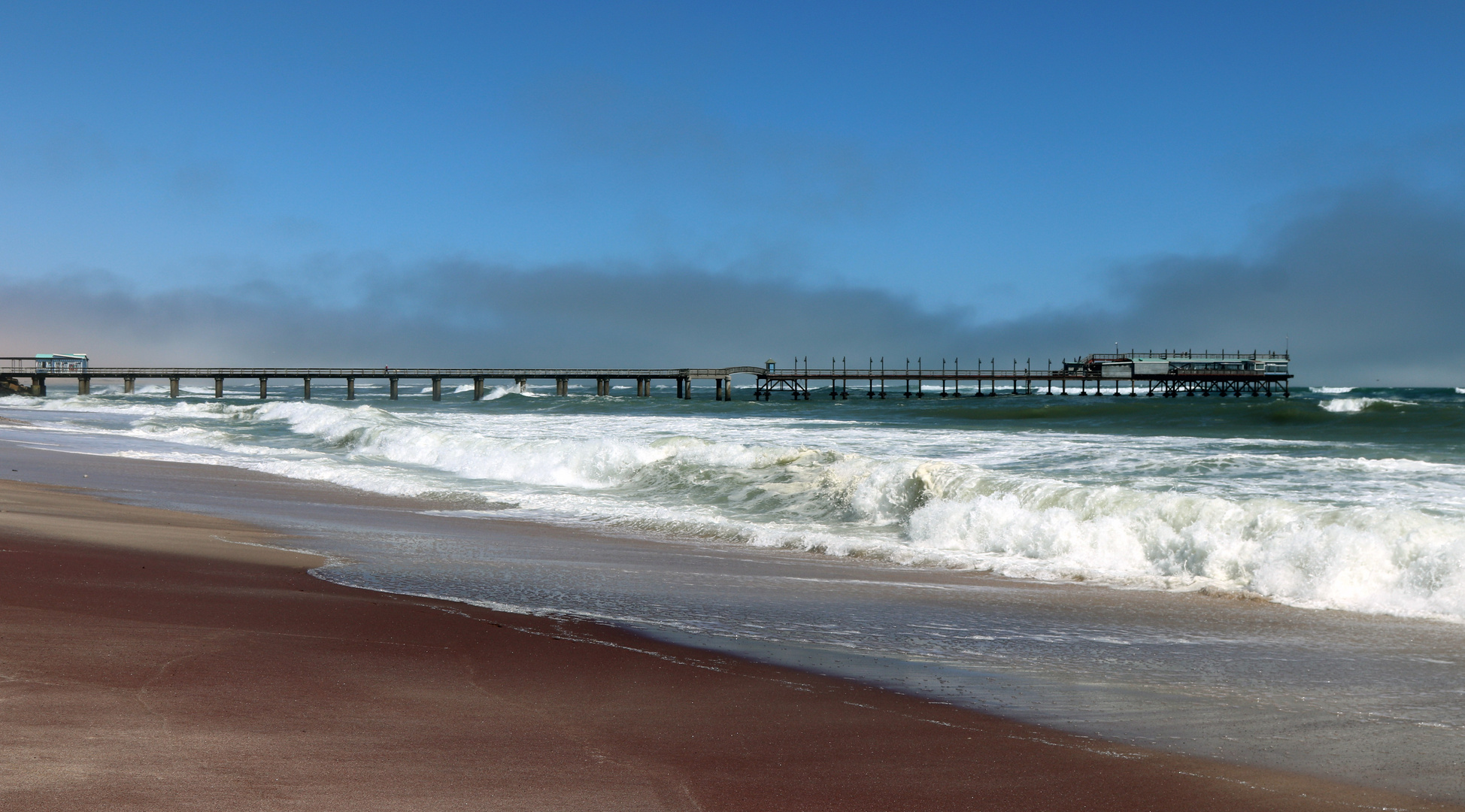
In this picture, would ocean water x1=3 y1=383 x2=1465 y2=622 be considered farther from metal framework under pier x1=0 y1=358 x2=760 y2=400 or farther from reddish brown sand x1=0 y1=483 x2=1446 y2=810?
metal framework under pier x1=0 y1=358 x2=760 y2=400

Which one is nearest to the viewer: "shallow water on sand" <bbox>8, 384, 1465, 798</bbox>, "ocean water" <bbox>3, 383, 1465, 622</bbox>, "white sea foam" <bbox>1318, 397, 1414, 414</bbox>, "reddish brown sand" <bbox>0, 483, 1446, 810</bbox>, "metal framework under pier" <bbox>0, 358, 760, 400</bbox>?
"reddish brown sand" <bbox>0, 483, 1446, 810</bbox>

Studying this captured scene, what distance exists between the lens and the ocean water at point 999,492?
317 inches

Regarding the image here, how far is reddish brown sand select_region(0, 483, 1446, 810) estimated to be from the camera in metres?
3.07

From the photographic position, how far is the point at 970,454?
67.0 ft

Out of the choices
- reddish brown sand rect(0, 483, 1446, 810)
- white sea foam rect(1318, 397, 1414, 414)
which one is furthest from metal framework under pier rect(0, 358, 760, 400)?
reddish brown sand rect(0, 483, 1446, 810)

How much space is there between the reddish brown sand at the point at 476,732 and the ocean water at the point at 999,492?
456 centimetres

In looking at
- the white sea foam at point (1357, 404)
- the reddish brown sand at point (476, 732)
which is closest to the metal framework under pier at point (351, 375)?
the white sea foam at point (1357, 404)

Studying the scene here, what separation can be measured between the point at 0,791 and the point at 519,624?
3.07 meters

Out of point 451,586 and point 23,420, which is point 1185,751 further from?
point 23,420

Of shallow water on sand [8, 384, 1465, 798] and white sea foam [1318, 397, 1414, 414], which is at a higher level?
white sea foam [1318, 397, 1414, 414]

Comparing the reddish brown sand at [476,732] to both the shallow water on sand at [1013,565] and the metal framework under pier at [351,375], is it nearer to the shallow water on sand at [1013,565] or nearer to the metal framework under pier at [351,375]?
the shallow water on sand at [1013,565]

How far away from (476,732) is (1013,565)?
6.26 meters

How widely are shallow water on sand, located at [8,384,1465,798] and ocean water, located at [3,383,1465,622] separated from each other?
0.04m

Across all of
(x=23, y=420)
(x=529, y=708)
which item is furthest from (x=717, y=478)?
(x=23, y=420)
